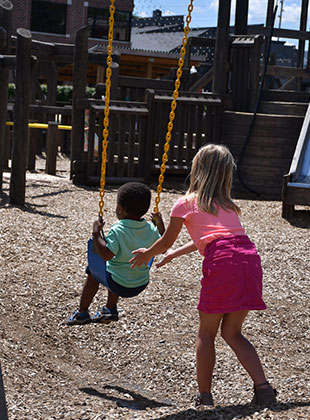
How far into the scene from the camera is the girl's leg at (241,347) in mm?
3047

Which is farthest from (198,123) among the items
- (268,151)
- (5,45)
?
(5,45)

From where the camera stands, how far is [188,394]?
143 inches

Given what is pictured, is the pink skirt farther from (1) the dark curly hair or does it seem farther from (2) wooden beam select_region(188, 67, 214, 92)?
(2) wooden beam select_region(188, 67, 214, 92)

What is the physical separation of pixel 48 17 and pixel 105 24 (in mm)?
2888

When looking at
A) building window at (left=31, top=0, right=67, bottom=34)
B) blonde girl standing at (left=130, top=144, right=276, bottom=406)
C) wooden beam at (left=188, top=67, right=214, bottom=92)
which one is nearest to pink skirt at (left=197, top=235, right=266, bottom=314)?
blonde girl standing at (left=130, top=144, right=276, bottom=406)

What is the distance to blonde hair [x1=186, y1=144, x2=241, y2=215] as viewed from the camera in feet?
10.1

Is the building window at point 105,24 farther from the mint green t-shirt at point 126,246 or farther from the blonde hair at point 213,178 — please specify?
the blonde hair at point 213,178

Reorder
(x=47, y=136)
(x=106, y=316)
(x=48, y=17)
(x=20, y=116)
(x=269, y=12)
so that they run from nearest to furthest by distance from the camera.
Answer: (x=106, y=316) → (x=20, y=116) → (x=47, y=136) → (x=269, y=12) → (x=48, y=17)

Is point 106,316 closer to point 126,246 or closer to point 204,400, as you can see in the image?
point 126,246

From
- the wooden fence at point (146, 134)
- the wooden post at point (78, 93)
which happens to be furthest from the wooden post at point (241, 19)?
the wooden post at point (78, 93)

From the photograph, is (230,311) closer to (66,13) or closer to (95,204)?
(95,204)

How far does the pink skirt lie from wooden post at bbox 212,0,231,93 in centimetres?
840

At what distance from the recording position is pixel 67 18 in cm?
3288

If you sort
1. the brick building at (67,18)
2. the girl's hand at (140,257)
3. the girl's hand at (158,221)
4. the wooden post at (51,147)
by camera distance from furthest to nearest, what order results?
the brick building at (67,18), the wooden post at (51,147), the girl's hand at (158,221), the girl's hand at (140,257)
